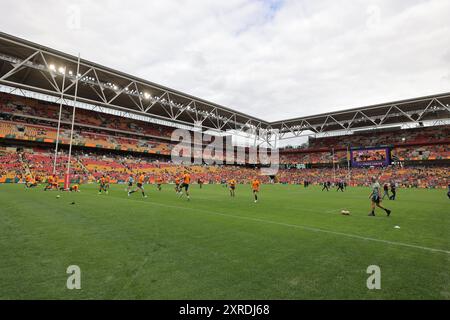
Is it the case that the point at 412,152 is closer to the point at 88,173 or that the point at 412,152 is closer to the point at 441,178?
the point at 441,178

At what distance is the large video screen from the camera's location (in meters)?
50.9

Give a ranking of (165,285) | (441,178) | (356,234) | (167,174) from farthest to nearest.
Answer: (167,174), (441,178), (356,234), (165,285)

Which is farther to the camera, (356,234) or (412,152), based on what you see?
(412,152)

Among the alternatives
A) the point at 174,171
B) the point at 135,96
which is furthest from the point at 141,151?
the point at 135,96

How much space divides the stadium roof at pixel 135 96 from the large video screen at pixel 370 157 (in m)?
6.42

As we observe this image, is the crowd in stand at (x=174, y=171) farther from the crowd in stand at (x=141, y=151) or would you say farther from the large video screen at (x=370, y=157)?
the large video screen at (x=370, y=157)

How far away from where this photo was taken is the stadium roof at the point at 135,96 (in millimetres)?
33000

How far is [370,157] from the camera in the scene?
52562 millimetres

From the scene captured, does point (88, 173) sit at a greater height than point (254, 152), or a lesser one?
lesser

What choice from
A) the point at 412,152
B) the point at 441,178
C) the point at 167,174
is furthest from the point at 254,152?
the point at 441,178

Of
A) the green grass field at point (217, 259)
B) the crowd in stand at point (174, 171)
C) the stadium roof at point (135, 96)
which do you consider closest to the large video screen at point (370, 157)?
the crowd in stand at point (174, 171)

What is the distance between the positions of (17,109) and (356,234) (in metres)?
52.1

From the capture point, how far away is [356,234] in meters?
7.21
